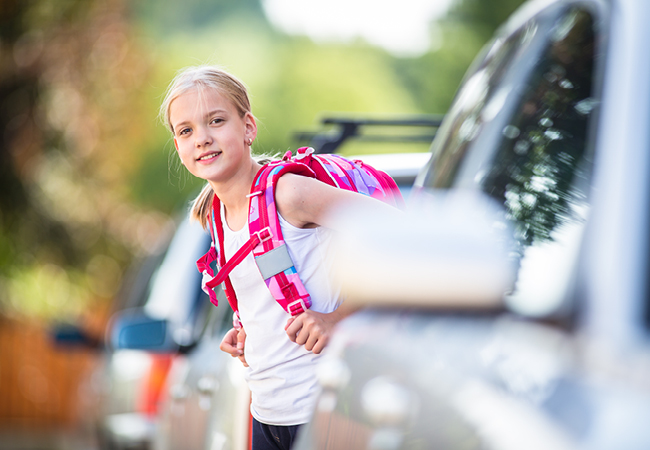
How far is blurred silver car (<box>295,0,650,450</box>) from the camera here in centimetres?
111

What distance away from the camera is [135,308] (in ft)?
19.8

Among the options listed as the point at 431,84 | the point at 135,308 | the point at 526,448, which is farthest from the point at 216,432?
the point at 431,84

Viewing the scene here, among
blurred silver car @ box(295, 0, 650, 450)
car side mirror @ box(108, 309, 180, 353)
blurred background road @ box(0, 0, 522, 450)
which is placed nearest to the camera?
blurred silver car @ box(295, 0, 650, 450)

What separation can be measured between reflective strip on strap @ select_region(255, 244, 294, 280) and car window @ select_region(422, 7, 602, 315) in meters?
0.43

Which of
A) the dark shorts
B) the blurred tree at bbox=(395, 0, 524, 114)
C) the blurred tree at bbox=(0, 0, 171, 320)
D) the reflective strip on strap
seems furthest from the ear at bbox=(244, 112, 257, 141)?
the blurred tree at bbox=(395, 0, 524, 114)

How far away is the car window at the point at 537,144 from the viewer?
1352mm

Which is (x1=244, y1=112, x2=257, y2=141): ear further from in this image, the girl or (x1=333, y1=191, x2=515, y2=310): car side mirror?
(x1=333, y1=191, x2=515, y2=310): car side mirror

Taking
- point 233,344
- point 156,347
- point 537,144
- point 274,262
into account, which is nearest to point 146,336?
point 156,347

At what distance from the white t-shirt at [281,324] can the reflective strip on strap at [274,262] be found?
1.6 inches

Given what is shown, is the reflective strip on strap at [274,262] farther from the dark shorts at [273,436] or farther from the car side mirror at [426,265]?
the car side mirror at [426,265]

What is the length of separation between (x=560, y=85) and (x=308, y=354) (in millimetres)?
869

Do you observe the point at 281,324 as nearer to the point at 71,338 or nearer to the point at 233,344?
the point at 233,344

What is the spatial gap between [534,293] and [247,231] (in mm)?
917

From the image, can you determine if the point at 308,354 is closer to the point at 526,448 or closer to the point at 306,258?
the point at 306,258
